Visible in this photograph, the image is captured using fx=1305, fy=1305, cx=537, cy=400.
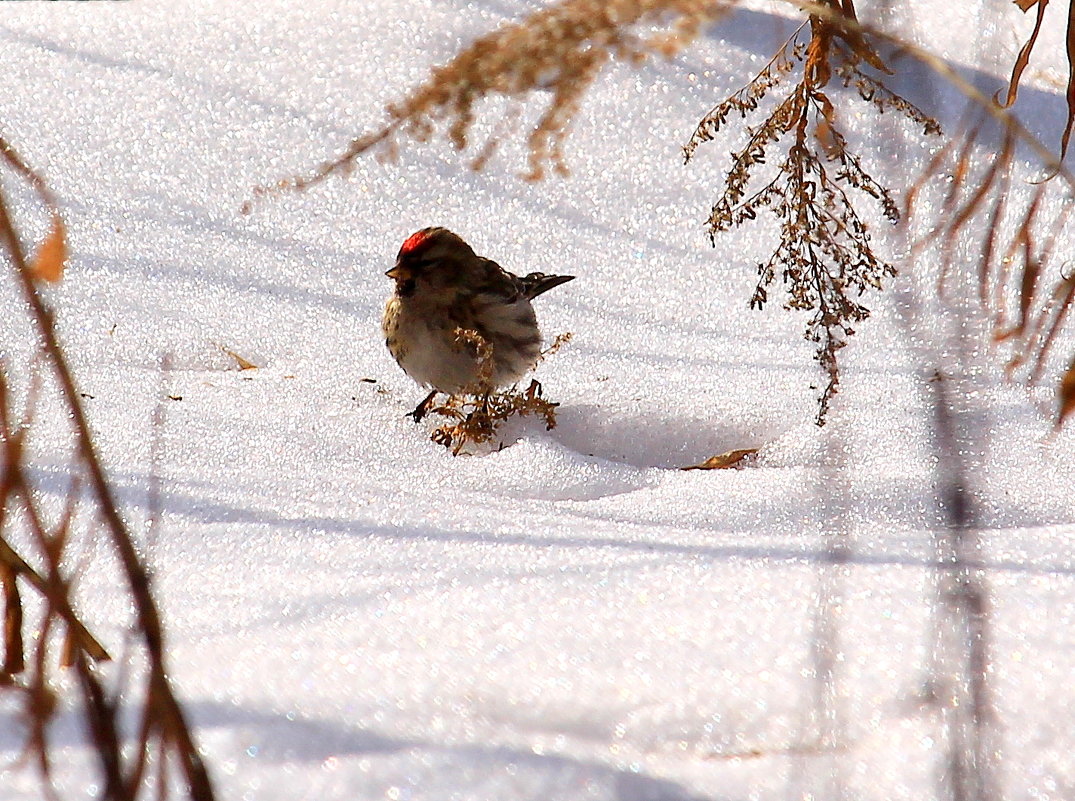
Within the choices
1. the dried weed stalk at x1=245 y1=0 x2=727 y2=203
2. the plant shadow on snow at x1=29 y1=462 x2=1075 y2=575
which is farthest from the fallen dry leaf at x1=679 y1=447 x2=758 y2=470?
the dried weed stalk at x1=245 y1=0 x2=727 y2=203

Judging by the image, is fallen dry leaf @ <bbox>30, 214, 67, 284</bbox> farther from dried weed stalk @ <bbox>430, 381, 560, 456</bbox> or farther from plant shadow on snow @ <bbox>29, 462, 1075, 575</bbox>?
dried weed stalk @ <bbox>430, 381, 560, 456</bbox>

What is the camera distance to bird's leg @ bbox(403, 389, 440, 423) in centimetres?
337

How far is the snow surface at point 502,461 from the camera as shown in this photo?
1.31 m

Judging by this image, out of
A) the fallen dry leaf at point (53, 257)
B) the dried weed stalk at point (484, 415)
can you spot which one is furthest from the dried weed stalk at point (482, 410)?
the fallen dry leaf at point (53, 257)

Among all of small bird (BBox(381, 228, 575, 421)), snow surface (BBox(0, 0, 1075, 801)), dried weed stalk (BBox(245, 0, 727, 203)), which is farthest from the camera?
small bird (BBox(381, 228, 575, 421))

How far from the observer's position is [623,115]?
478 centimetres

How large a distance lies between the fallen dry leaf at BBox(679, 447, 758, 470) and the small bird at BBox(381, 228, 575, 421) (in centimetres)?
67

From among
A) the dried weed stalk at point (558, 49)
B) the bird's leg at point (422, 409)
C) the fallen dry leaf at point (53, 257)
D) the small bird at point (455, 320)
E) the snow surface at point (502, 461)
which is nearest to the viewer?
the fallen dry leaf at point (53, 257)


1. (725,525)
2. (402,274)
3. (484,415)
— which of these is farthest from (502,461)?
(402,274)

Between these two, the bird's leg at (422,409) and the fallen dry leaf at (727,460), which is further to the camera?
the bird's leg at (422,409)

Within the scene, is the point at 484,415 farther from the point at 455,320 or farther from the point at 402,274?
the point at 402,274

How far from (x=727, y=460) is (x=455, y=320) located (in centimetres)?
99

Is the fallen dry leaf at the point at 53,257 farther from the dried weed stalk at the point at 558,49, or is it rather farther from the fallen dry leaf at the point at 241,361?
the fallen dry leaf at the point at 241,361

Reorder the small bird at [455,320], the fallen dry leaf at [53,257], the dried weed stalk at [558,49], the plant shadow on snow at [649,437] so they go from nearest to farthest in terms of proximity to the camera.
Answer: the fallen dry leaf at [53,257]
the dried weed stalk at [558,49]
the plant shadow on snow at [649,437]
the small bird at [455,320]
